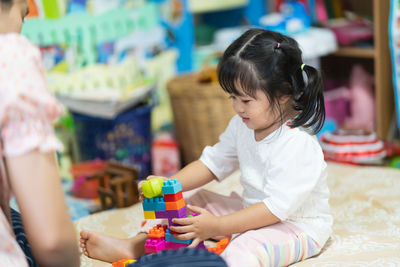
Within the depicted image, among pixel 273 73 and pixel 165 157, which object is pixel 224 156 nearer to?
pixel 273 73

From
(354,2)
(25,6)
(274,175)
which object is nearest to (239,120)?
(274,175)

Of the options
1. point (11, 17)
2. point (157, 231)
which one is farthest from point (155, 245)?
point (11, 17)

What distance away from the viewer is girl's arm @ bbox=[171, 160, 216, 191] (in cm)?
125

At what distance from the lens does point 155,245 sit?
108cm

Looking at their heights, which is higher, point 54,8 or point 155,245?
point 54,8

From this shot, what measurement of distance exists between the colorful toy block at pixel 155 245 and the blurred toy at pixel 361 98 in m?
1.46

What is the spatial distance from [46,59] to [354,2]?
1.44m

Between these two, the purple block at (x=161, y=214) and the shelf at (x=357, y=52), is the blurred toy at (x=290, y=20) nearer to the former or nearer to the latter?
the shelf at (x=357, y=52)

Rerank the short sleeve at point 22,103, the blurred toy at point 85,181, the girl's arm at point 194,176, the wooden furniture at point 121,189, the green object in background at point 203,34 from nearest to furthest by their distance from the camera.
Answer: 1. the short sleeve at point 22,103
2. the girl's arm at point 194,176
3. the wooden furniture at point 121,189
4. the blurred toy at point 85,181
5. the green object in background at point 203,34

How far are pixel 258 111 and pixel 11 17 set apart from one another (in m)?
0.52

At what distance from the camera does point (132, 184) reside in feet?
5.32

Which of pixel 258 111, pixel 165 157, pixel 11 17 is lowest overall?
pixel 165 157

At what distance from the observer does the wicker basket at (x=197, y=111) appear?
6.74ft

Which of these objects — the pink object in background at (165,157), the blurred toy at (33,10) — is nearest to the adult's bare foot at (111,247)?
the pink object in background at (165,157)
